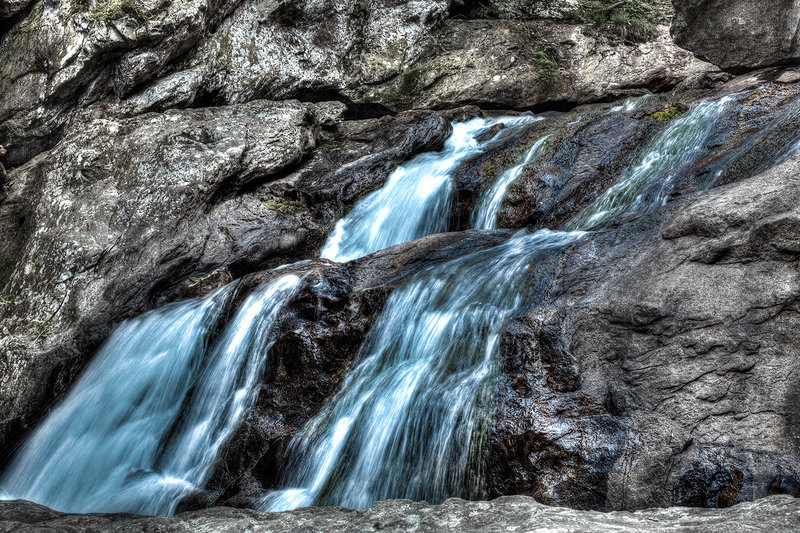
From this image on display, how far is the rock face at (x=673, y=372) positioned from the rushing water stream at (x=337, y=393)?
1.21 feet

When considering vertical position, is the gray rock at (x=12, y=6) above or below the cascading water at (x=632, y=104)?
above

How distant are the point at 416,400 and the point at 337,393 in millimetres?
943

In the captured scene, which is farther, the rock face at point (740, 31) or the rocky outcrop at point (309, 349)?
the rock face at point (740, 31)

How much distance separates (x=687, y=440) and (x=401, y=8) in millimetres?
11410

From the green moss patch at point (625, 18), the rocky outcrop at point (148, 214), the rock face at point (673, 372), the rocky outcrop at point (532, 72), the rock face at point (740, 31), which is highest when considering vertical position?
the green moss patch at point (625, 18)

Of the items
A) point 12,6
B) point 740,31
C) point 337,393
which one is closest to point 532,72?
point 740,31

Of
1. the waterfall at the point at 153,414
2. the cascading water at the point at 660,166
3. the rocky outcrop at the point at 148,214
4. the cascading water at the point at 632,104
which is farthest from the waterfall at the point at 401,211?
the cascading water at the point at 632,104

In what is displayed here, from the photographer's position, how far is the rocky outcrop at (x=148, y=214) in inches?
293

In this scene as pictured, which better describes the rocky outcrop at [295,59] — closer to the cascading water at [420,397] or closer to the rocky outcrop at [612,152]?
the rocky outcrop at [612,152]

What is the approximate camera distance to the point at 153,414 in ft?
20.8

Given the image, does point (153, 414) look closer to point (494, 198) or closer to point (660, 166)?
point (494, 198)

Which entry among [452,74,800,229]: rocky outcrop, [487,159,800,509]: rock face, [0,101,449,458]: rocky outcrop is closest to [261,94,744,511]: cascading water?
[487,159,800,509]: rock face

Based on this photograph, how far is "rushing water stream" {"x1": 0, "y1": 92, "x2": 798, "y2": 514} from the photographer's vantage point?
4480 millimetres

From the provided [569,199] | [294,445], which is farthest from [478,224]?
[294,445]
